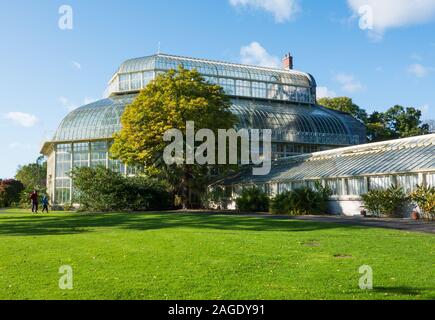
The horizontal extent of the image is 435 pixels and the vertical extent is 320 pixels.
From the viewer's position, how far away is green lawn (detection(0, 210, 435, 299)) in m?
6.90

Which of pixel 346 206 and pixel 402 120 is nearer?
pixel 346 206

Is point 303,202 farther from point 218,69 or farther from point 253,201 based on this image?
point 218,69

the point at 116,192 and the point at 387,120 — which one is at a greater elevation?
the point at 387,120

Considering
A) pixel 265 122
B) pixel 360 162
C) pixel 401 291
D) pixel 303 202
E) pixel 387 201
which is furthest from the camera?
pixel 265 122

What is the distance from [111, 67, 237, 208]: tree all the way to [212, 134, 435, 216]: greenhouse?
550 cm

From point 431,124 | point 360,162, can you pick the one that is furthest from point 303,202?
point 431,124

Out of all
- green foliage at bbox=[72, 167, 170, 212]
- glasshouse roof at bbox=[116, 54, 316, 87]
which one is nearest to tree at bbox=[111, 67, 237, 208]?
green foliage at bbox=[72, 167, 170, 212]

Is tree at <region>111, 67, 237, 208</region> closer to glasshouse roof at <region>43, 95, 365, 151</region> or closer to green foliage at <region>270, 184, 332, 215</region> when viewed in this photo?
green foliage at <region>270, 184, 332, 215</region>

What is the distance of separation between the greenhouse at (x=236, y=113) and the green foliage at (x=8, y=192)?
11.4m

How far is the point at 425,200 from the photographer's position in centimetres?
2025

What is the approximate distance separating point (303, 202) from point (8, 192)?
42.3 m

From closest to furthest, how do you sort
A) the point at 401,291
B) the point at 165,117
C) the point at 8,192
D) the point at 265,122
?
the point at 401,291, the point at 165,117, the point at 265,122, the point at 8,192
